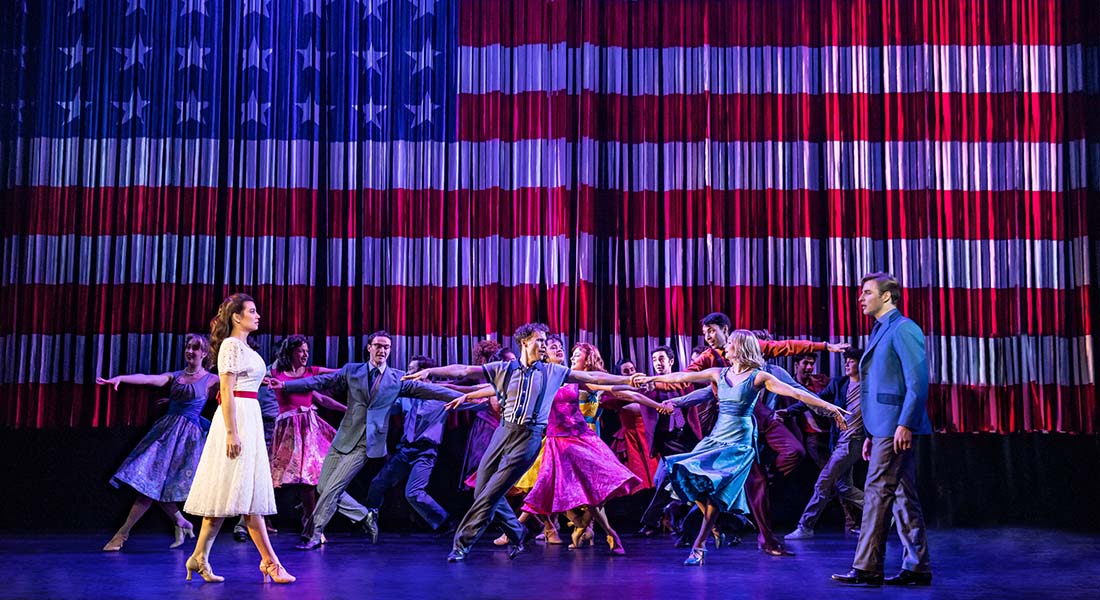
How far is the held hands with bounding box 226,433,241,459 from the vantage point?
5.73 meters

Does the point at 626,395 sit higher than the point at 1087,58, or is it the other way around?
the point at 1087,58

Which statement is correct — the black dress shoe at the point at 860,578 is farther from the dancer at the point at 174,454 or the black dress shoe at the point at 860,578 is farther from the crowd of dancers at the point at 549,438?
the dancer at the point at 174,454

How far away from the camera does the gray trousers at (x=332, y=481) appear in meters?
7.95

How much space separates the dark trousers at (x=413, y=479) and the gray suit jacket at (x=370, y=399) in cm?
48

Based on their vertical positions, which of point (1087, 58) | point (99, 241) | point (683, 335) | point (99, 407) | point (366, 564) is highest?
point (1087, 58)

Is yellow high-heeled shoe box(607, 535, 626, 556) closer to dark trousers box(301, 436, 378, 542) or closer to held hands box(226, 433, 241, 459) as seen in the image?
dark trousers box(301, 436, 378, 542)

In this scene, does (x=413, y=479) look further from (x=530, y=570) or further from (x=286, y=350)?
(x=530, y=570)

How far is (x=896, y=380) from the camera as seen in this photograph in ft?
19.0

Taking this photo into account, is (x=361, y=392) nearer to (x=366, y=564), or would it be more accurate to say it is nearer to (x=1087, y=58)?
(x=366, y=564)

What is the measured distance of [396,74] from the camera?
10781mm

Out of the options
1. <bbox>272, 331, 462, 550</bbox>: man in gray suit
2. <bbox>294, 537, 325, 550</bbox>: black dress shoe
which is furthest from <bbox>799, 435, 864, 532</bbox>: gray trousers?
<bbox>294, 537, 325, 550</bbox>: black dress shoe

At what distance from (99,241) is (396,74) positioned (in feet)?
11.1

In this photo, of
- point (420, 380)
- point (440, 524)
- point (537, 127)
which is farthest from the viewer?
point (537, 127)

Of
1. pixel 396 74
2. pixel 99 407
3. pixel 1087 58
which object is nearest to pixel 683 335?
pixel 396 74
